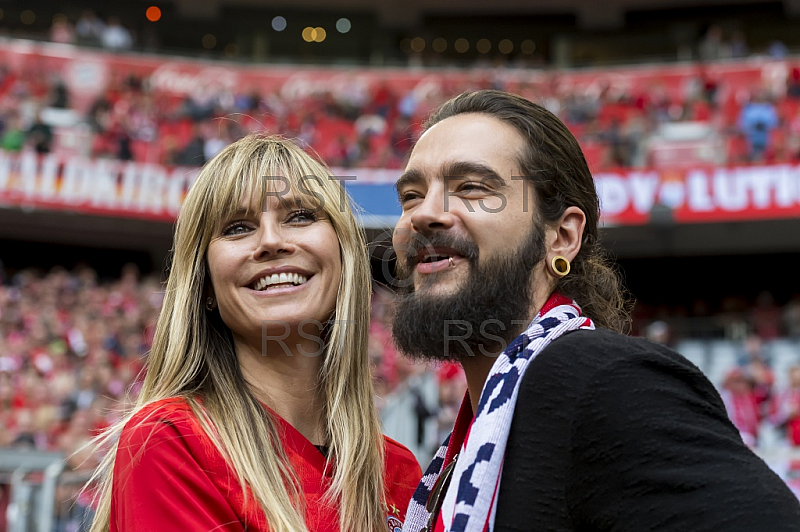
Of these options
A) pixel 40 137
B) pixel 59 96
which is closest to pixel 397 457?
pixel 40 137

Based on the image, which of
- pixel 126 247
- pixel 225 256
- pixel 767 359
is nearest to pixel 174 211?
pixel 126 247

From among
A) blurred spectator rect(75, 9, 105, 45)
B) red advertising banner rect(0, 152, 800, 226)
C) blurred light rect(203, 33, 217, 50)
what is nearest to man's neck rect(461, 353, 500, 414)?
red advertising banner rect(0, 152, 800, 226)

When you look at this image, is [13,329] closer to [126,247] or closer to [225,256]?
[126,247]

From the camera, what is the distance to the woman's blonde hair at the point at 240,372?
2.26 meters

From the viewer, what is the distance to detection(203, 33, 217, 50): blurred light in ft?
77.2

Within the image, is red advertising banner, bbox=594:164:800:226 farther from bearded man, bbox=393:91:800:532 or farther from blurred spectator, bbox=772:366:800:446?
bearded man, bbox=393:91:800:532

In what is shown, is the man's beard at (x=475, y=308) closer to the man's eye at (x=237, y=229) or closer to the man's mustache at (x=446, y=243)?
the man's mustache at (x=446, y=243)

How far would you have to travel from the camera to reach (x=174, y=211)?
1752cm

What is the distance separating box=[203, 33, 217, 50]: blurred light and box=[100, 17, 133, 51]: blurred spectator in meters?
2.34

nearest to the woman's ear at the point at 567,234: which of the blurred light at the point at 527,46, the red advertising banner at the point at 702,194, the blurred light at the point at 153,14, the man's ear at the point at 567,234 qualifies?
the man's ear at the point at 567,234

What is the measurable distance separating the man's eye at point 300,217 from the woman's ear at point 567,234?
0.74 m

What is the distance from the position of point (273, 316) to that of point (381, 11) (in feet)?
72.6

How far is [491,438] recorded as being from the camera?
167 cm

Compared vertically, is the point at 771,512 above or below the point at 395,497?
above
